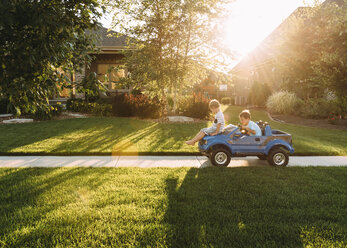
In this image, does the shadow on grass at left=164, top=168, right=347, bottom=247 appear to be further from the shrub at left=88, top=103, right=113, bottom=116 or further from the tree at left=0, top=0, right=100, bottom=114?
the shrub at left=88, top=103, right=113, bottom=116

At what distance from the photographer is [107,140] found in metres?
7.50

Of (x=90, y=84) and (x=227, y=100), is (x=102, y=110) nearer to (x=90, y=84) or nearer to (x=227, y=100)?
(x=90, y=84)

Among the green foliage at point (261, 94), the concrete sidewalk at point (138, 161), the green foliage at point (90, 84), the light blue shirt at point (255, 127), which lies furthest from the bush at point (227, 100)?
the green foliage at point (90, 84)

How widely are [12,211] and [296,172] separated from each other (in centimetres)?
497

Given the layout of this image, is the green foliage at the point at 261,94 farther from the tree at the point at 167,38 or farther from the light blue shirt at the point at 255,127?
the light blue shirt at the point at 255,127

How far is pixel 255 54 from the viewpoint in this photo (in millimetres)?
29625

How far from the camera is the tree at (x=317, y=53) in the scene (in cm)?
1128

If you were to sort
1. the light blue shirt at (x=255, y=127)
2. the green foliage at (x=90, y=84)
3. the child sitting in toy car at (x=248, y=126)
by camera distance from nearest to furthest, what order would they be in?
the green foliage at (x=90, y=84) → the child sitting in toy car at (x=248, y=126) → the light blue shirt at (x=255, y=127)

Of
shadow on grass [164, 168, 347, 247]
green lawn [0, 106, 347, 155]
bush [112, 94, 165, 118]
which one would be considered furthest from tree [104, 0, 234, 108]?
shadow on grass [164, 168, 347, 247]

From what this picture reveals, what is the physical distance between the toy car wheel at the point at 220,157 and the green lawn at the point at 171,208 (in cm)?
39

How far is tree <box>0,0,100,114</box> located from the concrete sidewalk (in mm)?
2745

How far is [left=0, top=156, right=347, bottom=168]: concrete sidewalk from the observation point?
5.22 m

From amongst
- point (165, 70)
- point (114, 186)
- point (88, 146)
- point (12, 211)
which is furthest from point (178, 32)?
point (12, 211)

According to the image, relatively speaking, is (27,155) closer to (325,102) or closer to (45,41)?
(45,41)
